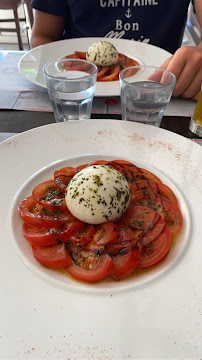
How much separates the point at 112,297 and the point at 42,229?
32 centimetres

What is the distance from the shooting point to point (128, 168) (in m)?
1.14

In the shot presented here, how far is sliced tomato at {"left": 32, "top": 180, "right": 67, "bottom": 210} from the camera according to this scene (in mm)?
1006

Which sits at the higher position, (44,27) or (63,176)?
(44,27)

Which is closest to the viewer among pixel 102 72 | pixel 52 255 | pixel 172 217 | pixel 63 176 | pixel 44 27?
pixel 52 255

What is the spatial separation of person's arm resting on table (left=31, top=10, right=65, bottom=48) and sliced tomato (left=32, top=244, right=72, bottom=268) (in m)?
1.95

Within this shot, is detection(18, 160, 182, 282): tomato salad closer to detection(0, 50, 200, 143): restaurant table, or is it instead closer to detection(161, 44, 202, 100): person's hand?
detection(0, 50, 200, 143): restaurant table

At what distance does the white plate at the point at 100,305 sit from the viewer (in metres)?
0.65

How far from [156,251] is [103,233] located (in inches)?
6.7

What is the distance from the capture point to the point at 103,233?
911 mm

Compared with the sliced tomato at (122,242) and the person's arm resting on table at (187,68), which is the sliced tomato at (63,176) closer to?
the sliced tomato at (122,242)

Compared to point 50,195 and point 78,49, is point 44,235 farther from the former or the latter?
point 78,49

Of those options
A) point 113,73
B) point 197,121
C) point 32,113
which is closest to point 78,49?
point 113,73

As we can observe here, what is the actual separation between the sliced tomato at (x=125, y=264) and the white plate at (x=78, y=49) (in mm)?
949

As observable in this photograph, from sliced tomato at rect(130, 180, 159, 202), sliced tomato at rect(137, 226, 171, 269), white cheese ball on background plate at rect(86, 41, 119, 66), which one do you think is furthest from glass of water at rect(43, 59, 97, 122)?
sliced tomato at rect(137, 226, 171, 269)
